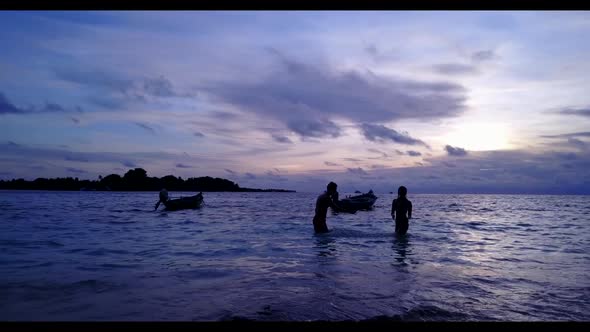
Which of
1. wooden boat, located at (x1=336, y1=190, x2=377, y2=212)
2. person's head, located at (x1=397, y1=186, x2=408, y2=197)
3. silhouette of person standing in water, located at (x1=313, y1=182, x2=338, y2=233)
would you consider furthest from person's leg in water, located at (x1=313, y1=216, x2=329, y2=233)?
wooden boat, located at (x1=336, y1=190, x2=377, y2=212)

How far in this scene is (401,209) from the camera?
14797 millimetres

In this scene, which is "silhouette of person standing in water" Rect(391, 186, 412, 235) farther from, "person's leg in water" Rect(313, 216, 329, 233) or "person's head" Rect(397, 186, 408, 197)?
"person's leg in water" Rect(313, 216, 329, 233)

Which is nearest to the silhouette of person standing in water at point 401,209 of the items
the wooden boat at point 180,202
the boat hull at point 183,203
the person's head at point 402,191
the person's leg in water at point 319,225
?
the person's head at point 402,191

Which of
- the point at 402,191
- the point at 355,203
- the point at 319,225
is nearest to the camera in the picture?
the point at 402,191

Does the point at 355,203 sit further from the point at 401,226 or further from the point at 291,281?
the point at 291,281

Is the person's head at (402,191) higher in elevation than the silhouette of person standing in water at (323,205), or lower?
higher

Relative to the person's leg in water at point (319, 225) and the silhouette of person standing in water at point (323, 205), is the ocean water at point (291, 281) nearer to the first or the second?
the silhouette of person standing in water at point (323, 205)

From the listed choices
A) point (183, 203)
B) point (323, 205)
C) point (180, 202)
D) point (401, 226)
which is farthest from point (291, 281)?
point (183, 203)

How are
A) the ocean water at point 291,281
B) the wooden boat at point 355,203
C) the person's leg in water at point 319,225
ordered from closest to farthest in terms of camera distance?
the ocean water at point 291,281, the person's leg in water at point 319,225, the wooden boat at point 355,203

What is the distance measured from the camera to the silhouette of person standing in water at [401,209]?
13859 mm

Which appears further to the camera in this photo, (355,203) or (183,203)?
(183,203)

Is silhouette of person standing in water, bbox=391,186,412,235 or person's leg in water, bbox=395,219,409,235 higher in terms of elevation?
silhouette of person standing in water, bbox=391,186,412,235

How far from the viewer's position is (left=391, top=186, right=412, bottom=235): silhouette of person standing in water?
13.9 metres
